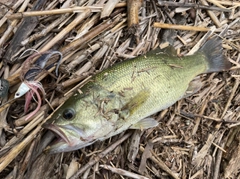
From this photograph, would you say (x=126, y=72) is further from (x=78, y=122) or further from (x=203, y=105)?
(x=203, y=105)

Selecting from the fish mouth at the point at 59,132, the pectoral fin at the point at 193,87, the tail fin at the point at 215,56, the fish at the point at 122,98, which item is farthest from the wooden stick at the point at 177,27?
the fish mouth at the point at 59,132

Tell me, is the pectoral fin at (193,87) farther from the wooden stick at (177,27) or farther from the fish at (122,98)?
the wooden stick at (177,27)

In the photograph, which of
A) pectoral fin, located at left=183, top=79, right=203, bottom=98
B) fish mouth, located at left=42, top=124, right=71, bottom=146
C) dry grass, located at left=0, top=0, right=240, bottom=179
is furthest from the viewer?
pectoral fin, located at left=183, top=79, right=203, bottom=98

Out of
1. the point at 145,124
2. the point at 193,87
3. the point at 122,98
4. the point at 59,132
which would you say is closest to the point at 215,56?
the point at 193,87

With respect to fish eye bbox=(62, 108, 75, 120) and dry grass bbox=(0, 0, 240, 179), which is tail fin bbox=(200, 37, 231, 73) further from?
fish eye bbox=(62, 108, 75, 120)

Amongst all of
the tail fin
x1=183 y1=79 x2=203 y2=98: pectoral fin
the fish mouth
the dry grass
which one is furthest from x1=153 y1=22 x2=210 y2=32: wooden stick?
the fish mouth

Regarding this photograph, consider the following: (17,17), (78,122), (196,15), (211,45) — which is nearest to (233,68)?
(211,45)

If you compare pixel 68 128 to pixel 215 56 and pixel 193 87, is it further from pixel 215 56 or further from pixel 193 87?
pixel 215 56
